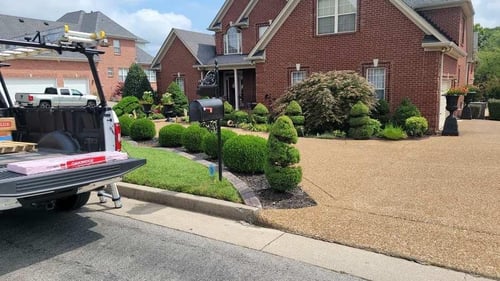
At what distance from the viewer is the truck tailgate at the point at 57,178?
12.1ft

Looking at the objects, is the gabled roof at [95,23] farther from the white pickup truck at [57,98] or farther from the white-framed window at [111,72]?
the white pickup truck at [57,98]

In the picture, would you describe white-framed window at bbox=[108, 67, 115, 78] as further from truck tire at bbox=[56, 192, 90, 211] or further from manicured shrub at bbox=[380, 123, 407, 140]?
truck tire at bbox=[56, 192, 90, 211]

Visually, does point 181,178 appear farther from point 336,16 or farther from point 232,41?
point 232,41

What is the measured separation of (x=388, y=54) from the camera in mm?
14430

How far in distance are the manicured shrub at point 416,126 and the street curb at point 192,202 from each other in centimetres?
918

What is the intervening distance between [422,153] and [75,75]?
33.1m

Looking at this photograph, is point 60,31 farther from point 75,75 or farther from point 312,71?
point 75,75

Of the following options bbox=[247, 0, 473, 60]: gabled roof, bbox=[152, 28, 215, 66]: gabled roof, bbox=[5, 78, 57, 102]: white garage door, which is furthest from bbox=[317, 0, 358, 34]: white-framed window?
bbox=[5, 78, 57, 102]: white garage door

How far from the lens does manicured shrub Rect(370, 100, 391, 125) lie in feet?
46.1

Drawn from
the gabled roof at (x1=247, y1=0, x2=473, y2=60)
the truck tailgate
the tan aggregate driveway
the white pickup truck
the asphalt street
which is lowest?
the asphalt street

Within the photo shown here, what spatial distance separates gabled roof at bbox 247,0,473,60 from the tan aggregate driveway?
4.74m

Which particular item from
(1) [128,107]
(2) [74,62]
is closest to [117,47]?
(2) [74,62]

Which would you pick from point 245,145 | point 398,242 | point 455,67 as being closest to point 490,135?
point 455,67

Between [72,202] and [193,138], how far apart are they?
158 inches
